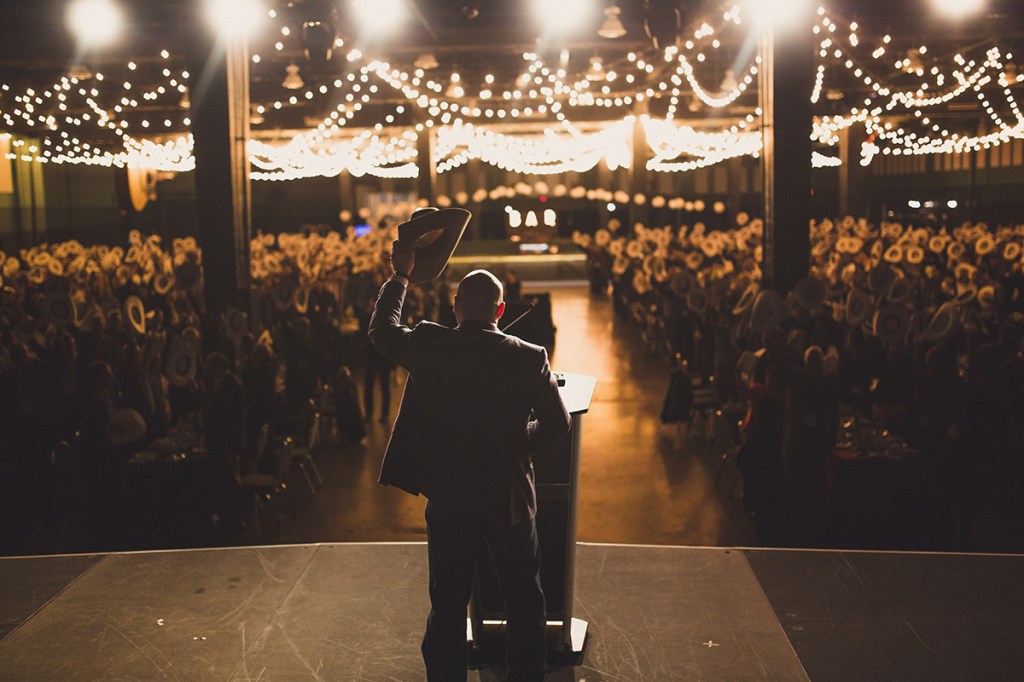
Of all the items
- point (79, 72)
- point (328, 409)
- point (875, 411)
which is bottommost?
point (328, 409)

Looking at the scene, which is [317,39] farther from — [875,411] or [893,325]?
[875,411]

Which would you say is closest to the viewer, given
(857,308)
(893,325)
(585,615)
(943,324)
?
(585,615)

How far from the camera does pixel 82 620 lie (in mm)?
4375

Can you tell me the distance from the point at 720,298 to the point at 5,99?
15.2 meters

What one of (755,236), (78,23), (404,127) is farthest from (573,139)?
(78,23)

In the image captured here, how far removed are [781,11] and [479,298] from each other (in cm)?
788

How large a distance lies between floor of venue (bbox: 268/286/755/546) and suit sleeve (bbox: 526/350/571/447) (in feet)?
11.8

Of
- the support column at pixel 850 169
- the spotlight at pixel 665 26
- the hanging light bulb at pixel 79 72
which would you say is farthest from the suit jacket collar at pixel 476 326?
the support column at pixel 850 169

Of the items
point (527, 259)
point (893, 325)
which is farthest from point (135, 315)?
point (527, 259)

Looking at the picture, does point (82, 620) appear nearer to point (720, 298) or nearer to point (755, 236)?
point (720, 298)

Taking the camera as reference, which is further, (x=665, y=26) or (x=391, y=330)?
(x=665, y=26)

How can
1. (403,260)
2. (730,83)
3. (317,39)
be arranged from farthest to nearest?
(730,83)
(317,39)
(403,260)

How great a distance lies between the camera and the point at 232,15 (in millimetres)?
10156

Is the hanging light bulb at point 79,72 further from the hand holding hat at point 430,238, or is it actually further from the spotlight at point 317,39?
the hand holding hat at point 430,238
